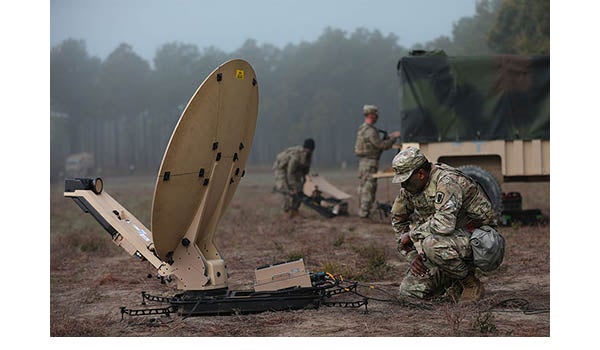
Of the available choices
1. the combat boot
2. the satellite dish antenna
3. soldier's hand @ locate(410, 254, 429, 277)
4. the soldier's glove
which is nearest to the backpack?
the combat boot

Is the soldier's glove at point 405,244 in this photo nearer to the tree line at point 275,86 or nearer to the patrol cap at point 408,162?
the patrol cap at point 408,162

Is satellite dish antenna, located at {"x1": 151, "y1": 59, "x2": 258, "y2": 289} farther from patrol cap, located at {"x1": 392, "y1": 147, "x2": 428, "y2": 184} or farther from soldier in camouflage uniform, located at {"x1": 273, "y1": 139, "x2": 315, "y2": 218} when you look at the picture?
soldier in camouflage uniform, located at {"x1": 273, "y1": 139, "x2": 315, "y2": 218}

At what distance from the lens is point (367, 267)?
10227mm

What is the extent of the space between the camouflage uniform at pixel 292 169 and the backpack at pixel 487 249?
9123 mm

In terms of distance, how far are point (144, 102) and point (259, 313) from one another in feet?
109

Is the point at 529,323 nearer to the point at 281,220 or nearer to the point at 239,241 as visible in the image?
the point at 239,241

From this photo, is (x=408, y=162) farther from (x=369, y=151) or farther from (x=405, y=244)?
(x=369, y=151)

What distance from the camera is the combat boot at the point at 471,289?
25.8 feet

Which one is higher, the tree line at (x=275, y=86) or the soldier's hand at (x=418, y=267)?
the tree line at (x=275, y=86)

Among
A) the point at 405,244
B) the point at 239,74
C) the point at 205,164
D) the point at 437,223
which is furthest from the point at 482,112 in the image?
the point at 205,164

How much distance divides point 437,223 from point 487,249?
0.49 m

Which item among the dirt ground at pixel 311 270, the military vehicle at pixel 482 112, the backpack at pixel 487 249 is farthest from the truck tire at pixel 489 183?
the backpack at pixel 487 249

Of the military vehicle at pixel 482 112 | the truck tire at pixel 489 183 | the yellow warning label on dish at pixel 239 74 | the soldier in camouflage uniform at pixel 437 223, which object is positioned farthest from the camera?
the military vehicle at pixel 482 112

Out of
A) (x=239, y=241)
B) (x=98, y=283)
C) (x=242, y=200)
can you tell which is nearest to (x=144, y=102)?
(x=242, y=200)
